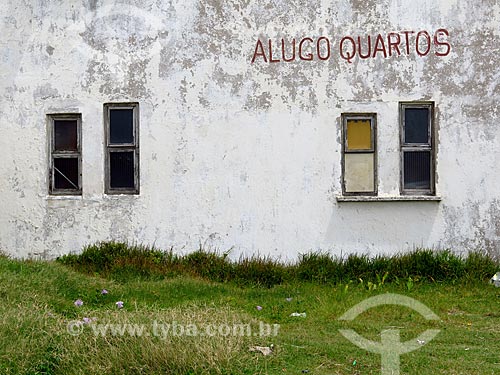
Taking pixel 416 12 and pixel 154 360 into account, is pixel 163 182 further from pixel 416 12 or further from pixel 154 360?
pixel 154 360

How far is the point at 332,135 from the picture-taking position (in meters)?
10.4

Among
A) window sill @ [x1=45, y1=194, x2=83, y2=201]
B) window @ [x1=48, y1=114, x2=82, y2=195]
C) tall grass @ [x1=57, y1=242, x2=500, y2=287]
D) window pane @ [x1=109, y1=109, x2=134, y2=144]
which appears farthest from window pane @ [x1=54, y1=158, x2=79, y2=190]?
tall grass @ [x1=57, y1=242, x2=500, y2=287]

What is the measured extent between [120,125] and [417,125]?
13.7 feet

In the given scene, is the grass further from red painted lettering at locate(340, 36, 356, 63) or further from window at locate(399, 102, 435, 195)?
red painted lettering at locate(340, 36, 356, 63)

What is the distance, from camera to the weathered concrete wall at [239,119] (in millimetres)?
10242

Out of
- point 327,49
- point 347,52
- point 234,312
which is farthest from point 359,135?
point 234,312

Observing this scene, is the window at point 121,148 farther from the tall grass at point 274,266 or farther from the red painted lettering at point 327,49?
the red painted lettering at point 327,49

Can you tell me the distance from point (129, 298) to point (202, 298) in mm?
859

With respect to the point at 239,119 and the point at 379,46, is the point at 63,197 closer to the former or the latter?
the point at 239,119

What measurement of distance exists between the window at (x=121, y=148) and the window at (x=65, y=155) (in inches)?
17.2

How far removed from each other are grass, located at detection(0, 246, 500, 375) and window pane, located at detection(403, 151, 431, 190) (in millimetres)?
1000

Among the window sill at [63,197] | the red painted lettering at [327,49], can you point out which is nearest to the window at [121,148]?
the window sill at [63,197]

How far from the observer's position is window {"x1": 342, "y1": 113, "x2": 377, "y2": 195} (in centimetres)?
1038

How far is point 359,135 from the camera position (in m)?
10.4
